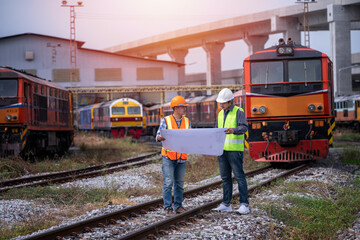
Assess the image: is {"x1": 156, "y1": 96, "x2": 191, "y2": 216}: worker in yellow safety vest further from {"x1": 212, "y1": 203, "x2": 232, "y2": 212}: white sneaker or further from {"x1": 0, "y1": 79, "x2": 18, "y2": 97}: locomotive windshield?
{"x1": 0, "y1": 79, "x2": 18, "y2": 97}: locomotive windshield

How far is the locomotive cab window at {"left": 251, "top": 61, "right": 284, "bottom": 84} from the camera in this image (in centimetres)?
1385

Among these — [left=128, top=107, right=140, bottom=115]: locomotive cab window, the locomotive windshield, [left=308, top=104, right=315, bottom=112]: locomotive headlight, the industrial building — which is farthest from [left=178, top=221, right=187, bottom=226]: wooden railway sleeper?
the industrial building

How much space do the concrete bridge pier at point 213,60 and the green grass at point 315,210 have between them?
52091mm

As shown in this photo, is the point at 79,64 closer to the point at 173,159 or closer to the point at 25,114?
the point at 25,114

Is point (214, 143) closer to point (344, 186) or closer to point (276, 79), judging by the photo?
point (344, 186)

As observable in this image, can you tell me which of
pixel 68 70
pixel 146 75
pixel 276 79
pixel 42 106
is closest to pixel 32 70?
pixel 68 70

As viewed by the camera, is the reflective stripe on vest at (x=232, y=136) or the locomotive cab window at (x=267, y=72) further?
the locomotive cab window at (x=267, y=72)

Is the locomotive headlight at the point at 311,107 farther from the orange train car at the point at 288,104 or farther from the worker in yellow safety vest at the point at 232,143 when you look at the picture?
the worker in yellow safety vest at the point at 232,143

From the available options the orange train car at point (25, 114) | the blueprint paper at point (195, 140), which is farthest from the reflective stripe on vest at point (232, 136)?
the orange train car at point (25, 114)

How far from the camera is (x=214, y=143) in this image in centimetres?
777

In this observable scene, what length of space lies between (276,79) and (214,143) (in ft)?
21.6

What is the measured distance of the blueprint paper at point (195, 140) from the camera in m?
7.72

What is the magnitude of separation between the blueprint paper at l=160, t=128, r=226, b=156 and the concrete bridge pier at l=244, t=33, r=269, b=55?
158 ft

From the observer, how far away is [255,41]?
184 ft
